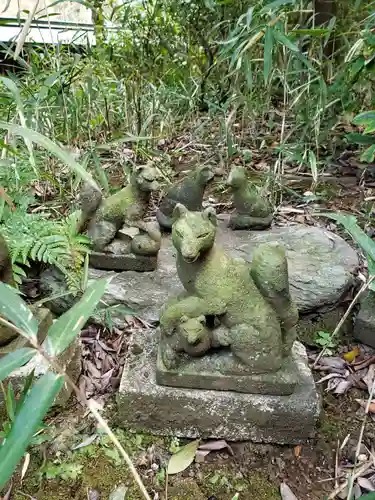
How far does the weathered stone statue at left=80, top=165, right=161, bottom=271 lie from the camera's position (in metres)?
2.80

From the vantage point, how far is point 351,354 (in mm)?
2566

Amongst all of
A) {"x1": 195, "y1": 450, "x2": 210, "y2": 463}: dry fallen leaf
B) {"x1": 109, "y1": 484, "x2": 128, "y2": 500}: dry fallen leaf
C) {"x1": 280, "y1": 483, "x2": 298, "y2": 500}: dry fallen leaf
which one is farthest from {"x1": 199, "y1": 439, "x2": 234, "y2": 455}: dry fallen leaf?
{"x1": 109, "y1": 484, "x2": 128, "y2": 500}: dry fallen leaf

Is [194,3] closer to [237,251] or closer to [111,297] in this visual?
[237,251]

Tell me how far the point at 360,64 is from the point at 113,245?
1799 mm

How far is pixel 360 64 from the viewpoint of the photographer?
3.04 m

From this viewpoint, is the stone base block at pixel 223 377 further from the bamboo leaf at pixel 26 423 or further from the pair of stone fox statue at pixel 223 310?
the bamboo leaf at pixel 26 423

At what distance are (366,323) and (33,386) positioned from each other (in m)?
2.06

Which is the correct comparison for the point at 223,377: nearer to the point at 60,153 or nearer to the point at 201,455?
the point at 201,455

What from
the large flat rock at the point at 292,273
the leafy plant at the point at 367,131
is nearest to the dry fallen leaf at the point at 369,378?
the large flat rock at the point at 292,273

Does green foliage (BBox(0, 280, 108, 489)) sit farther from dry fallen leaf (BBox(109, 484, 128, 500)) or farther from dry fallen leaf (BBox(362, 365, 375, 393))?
dry fallen leaf (BBox(362, 365, 375, 393))

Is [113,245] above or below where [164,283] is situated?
above

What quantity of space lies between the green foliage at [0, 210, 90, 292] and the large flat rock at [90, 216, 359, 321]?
0.18 meters

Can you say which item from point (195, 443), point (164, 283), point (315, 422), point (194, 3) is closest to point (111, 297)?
point (164, 283)

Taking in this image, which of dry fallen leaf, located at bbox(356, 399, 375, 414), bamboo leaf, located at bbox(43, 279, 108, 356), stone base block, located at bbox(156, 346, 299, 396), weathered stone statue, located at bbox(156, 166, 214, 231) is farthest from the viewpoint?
weathered stone statue, located at bbox(156, 166, 214, 231)
